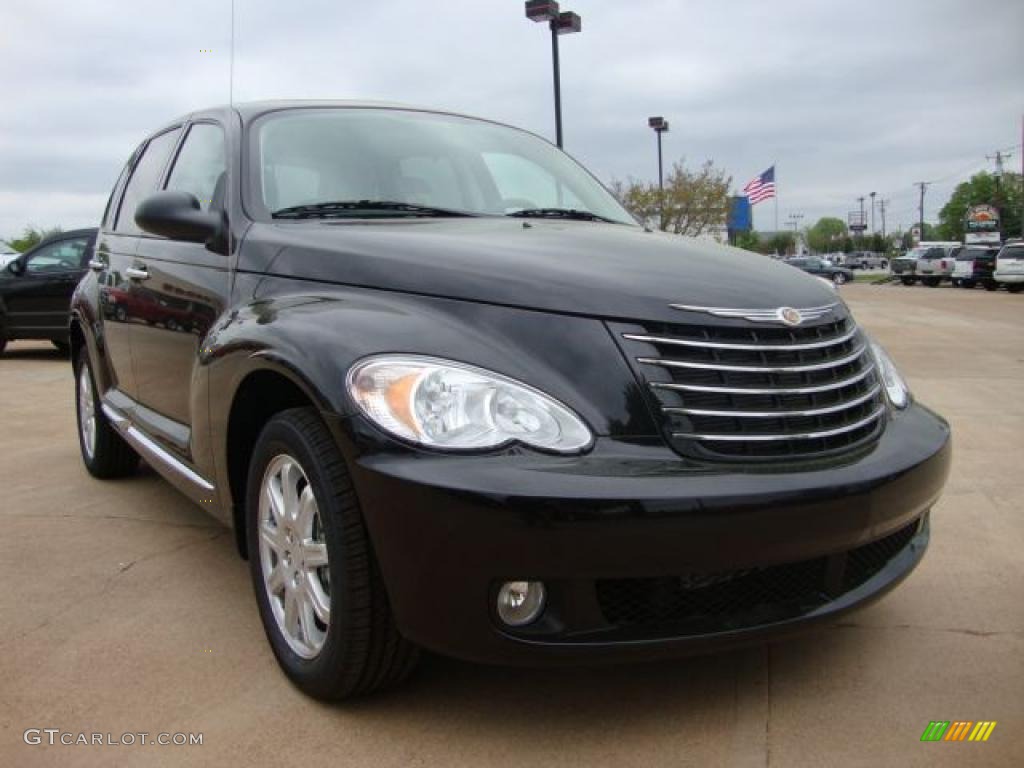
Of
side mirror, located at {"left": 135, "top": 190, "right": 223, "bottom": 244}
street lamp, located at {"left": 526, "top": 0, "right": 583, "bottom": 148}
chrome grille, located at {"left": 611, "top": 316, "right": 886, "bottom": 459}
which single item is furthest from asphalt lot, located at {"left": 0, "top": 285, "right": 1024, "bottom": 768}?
street lamp, located at {"left": 526, "top": 0, "right": 583, "bottom": 148}

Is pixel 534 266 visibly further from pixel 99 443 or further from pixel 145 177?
pixel 99 443

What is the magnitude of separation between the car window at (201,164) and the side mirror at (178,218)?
0.58 feet

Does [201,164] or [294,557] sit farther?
[201,164]

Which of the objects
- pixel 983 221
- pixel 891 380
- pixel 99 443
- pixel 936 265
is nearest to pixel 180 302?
pixel 99 443

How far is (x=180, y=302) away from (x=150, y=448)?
70 cm

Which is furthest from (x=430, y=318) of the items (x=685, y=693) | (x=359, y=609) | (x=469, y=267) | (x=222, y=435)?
(x=685, y=693)

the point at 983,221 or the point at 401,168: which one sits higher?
the point at 983,221

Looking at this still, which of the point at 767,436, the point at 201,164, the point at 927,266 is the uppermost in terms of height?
the point at 201,164

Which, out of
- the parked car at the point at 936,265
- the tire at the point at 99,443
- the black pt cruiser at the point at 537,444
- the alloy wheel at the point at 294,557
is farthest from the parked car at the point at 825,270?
the alloy wheel at the point at 294,557

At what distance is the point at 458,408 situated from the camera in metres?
2.25

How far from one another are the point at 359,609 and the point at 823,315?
1.46 m

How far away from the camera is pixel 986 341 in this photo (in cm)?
1297

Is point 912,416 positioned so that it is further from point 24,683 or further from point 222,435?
point 24,683

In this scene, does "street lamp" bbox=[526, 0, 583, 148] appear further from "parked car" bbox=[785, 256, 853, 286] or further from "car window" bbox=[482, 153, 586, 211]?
"parked car" bbox=[785, 256, 853, 286]
